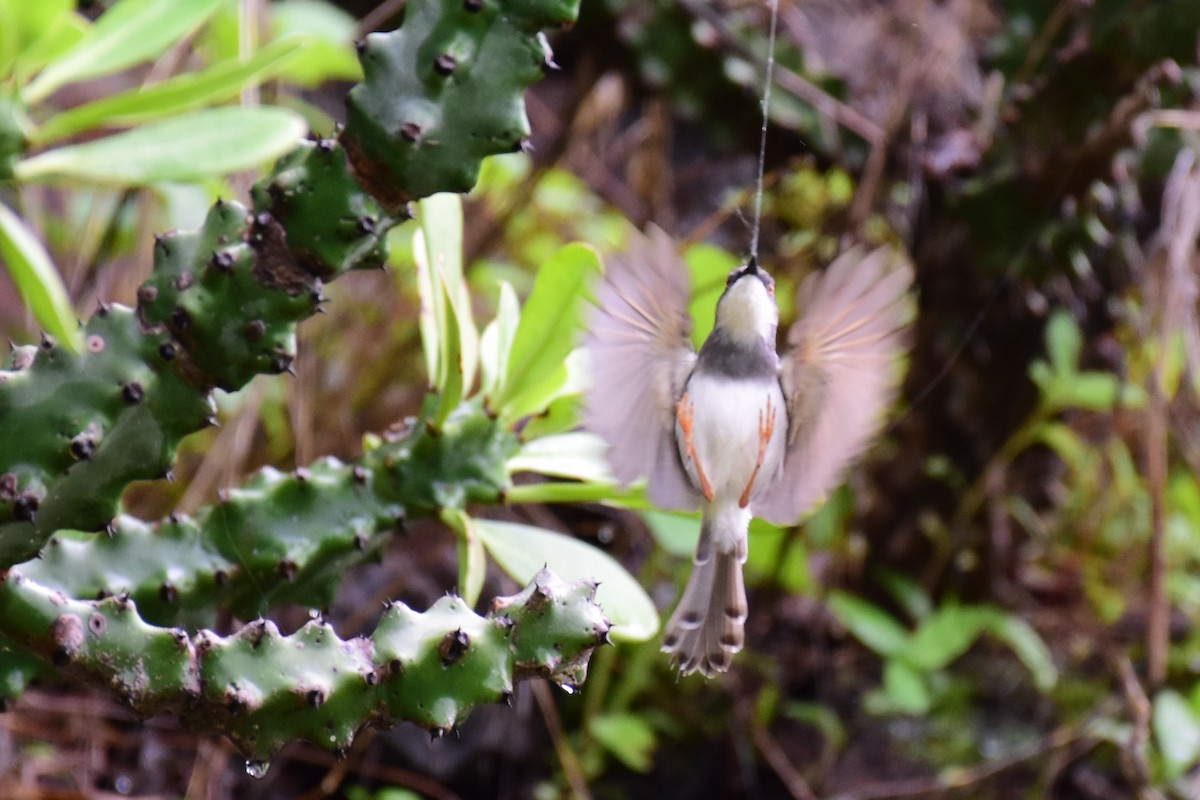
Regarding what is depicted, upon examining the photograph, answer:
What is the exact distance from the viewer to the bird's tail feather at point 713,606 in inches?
28.4

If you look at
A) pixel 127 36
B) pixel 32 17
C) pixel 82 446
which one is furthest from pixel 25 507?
→ pixel 32 17

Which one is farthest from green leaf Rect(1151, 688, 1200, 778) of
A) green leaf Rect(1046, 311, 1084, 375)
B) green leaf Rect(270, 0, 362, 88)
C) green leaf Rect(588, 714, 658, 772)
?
green leaf Rect(270, 0, 362, 88)

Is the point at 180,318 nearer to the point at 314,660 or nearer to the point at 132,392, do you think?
the point at 132,392

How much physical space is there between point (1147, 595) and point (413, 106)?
1540mm

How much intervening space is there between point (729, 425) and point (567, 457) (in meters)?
0.19

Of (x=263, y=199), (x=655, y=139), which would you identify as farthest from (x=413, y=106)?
(x=655, y=139)

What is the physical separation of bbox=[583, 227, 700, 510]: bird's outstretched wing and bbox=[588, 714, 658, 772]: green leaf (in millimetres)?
722

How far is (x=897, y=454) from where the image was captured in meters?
1.62

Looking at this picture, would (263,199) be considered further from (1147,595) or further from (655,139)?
(1147,595)

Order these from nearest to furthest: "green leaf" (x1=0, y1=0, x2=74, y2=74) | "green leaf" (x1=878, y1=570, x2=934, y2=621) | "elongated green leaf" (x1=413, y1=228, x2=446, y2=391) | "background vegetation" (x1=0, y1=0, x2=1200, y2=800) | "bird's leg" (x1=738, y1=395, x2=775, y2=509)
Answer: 1. "bird's leg" (x1=738, y1=395, x2=775, y2=509)
2. "elongated green leaf" (x1=413, y1=228, x2=446, y2=391)
3. "green leaf" (x1=0, y1=0, x2=74, y2=74)
4. "background vegetation" (x1=0, y1=0, x2=1200, y2=800)
5. "green leaf" (x1=878, y1=570, x2=934, y2=621)

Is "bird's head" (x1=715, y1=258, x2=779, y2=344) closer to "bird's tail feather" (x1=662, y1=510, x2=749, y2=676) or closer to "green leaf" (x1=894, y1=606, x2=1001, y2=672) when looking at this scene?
"bird's tail feather" (x1=662, y1=510, x2=749, y2=676)

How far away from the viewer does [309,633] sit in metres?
0.59

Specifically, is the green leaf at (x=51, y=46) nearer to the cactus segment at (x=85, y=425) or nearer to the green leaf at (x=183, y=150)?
the green leaf at (x=183, y=150)

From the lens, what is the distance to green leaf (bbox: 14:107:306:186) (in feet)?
3.43
